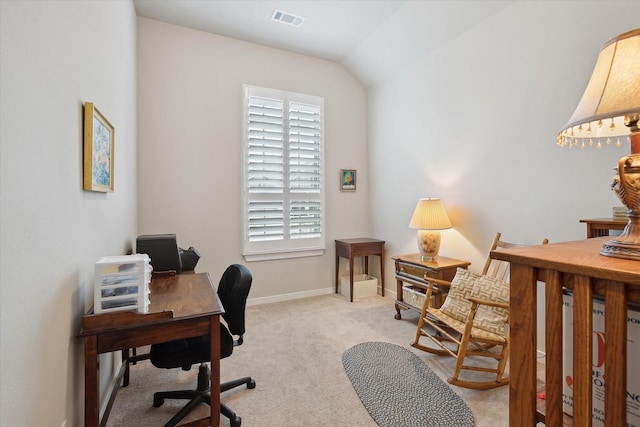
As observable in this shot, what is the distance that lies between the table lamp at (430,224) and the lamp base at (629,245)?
2.27m

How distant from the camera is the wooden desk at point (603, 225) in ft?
5.38

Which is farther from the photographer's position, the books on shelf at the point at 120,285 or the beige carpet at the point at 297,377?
the beige carpet at the point at 297,377

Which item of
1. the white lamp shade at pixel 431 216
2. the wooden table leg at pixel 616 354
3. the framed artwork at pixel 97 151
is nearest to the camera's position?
the wooden table leg at pixel 616 354

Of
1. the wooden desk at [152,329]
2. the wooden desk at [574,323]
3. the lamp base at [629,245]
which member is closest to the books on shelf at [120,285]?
the wooden desk at [152,329]

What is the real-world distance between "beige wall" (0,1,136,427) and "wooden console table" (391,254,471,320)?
2.45 m

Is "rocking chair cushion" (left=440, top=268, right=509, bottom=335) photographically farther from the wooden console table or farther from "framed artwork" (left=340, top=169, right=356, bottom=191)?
"framed artwork" (left=340, top=169, right=356, bottom=191)

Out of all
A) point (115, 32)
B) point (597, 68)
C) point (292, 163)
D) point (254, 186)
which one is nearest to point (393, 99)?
point (292, 163)

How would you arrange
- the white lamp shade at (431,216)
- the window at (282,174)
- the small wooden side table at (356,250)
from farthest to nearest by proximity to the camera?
the small wooden side table at (356,250) < the window at (282,174) < the white lamp shade at (431,216)

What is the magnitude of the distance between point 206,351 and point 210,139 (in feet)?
8.58

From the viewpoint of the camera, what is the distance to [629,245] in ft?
2.59

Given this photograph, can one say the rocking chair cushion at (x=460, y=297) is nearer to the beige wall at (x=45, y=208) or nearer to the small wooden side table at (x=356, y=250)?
the small wooden side table at (x=356, y=250)

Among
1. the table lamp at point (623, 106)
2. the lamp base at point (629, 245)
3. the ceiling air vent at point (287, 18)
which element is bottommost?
the lamp base at point (629, 245)

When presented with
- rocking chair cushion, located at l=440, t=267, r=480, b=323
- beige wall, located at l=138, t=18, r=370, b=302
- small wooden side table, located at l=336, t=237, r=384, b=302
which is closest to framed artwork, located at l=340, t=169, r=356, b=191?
beige wall, located at l=138, t=18, r=370, b=302

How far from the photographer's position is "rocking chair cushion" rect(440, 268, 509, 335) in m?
2.25
